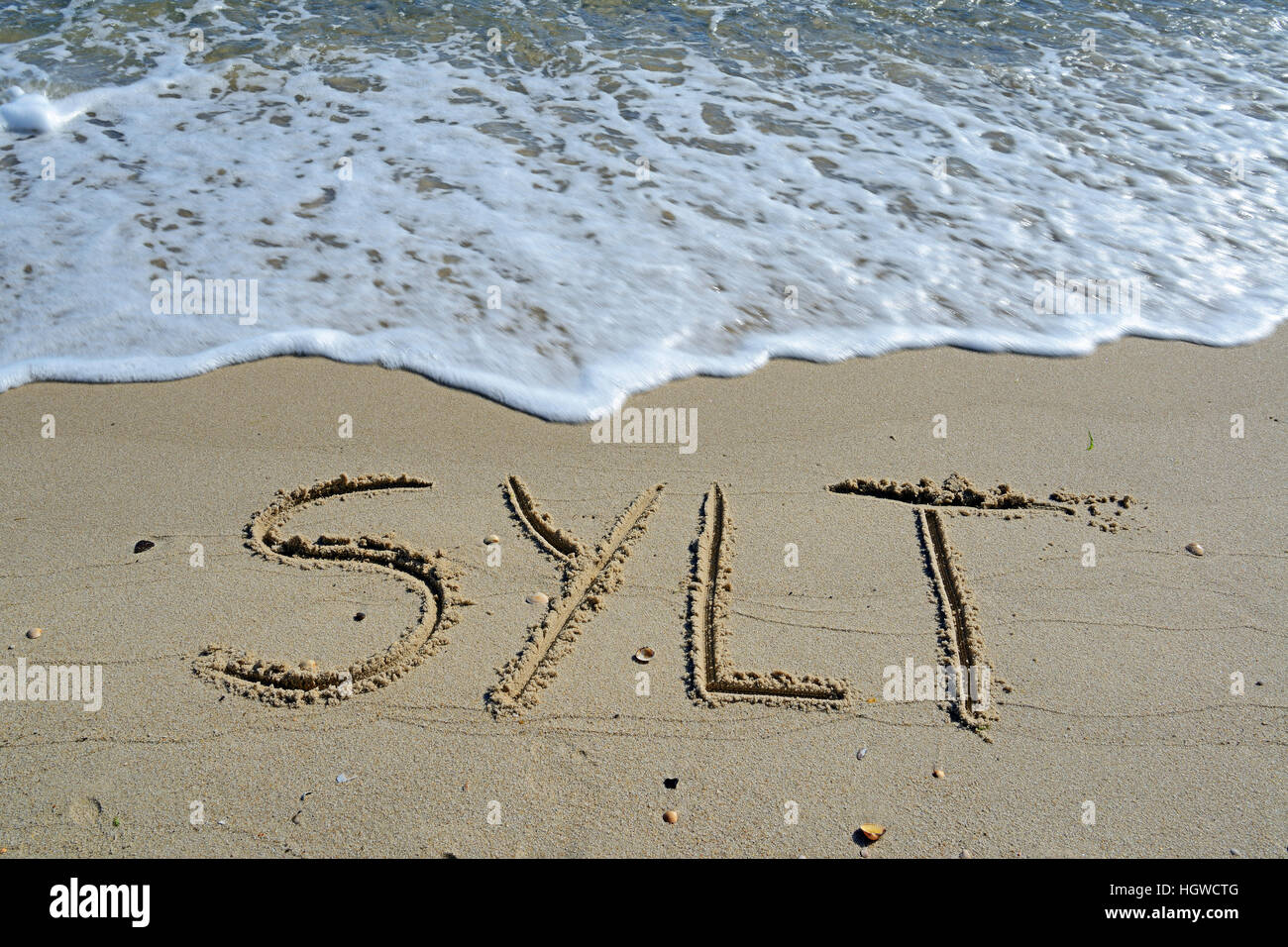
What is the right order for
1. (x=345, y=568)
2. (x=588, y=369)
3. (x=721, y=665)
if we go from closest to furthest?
(x=721, y=665)
(x=345, y=568)
(x=588, y=369)

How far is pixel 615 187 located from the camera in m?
5.12

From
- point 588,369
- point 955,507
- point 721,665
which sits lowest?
point 721,665

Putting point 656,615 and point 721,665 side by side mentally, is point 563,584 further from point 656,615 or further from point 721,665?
point 721,665

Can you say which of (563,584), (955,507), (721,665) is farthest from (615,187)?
(721,665)

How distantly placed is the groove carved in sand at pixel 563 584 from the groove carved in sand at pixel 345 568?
27 centimetres

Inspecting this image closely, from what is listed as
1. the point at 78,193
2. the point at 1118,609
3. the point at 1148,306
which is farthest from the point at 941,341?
the point at 78,193

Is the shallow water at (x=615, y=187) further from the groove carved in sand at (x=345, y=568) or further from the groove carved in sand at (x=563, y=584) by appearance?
the groove carved in sand at (x=345, y=568)

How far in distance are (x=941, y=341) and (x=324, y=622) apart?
278 centimetres

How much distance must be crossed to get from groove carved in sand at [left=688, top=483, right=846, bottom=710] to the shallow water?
0.97 m

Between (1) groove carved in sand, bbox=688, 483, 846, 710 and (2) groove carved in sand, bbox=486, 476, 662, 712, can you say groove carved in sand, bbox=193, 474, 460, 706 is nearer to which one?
(2) groove carved in sand, bbox=486, 476, 662, 712

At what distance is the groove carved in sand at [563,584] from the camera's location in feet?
8.46

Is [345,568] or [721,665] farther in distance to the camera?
[345,568]

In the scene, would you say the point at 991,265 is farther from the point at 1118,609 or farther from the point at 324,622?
the point at 324,622

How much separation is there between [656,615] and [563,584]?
309 mm
